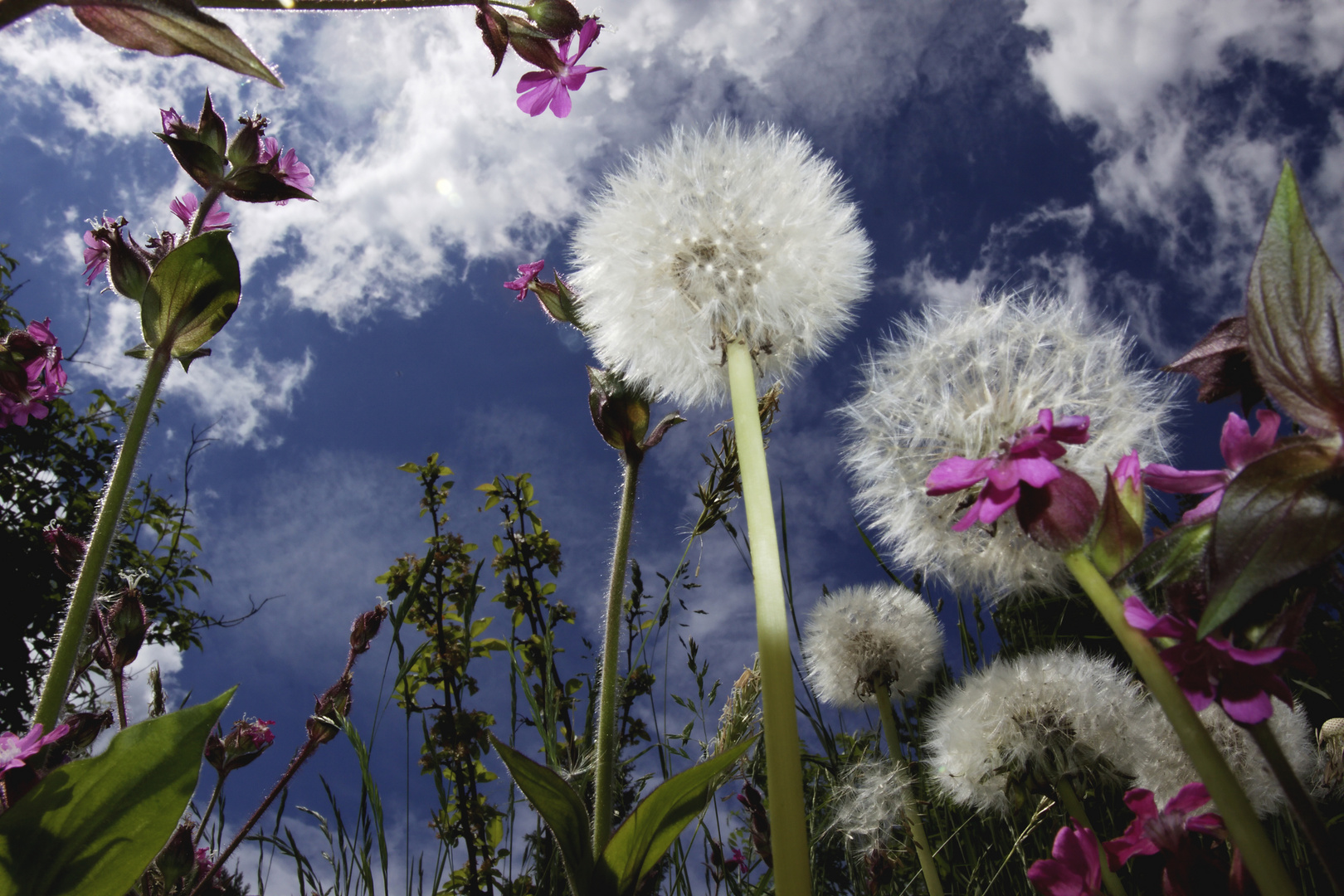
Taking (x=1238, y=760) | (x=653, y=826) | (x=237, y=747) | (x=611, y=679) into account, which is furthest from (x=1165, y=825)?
(x=237, y=747)

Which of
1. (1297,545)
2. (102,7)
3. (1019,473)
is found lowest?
(1297,545)

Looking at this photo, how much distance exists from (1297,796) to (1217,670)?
0.07 m

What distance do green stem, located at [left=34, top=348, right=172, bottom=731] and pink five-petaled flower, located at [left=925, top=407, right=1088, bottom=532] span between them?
88 centimetres

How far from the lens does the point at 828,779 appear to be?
1.71 metres

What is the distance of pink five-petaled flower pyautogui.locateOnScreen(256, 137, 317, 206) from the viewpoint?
1.16 meters

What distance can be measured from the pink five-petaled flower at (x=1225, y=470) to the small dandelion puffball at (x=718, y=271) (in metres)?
0.62

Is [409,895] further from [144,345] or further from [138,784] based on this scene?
[144,345]

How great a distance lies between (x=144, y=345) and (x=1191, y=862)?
54.0 inches

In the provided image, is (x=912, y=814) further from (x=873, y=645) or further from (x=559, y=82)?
(x=559, y=82)

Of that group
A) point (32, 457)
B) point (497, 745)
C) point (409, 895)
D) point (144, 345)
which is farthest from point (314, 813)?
point (32, 457)

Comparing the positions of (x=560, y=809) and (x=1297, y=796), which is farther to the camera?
(x=560, y=809)

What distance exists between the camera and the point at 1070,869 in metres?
0.68

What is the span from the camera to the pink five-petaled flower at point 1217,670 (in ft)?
1.36

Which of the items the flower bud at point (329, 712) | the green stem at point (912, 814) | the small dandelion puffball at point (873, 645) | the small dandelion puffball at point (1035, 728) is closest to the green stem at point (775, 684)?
the green stem at point (912, 814)
